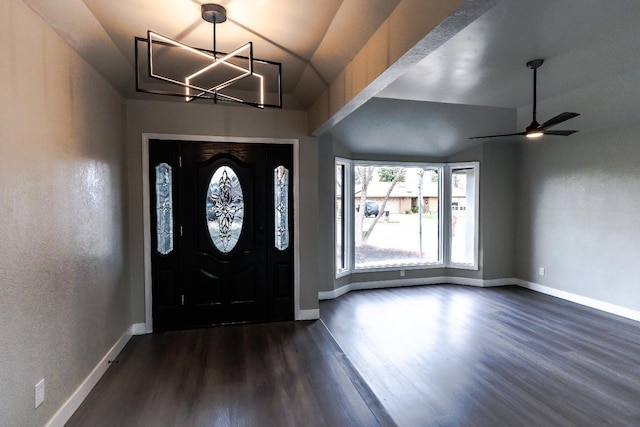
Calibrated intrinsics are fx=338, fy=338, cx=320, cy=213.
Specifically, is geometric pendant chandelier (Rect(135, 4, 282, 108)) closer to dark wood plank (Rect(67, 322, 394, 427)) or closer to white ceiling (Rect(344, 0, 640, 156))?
white ceiling (Rect(344, 0, 640, 156))

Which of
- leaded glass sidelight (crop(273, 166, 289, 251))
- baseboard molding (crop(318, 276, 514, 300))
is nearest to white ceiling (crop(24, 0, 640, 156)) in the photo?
leaded glass sidelight (crop(273, 166, 289, 251))

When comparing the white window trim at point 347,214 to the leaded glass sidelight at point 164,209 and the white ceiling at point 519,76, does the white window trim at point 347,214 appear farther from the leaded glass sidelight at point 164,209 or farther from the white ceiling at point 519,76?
the leaded glass sidelight at point 164,209

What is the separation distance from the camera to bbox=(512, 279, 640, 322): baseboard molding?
4277 millimetres

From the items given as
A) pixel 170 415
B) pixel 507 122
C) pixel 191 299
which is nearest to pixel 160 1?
pixel 170 415

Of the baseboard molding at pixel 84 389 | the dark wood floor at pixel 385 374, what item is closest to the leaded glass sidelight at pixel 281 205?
the dark wood floor at pixel 385 374

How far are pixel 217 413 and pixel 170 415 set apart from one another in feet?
1.04

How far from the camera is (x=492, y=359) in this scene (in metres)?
3.15

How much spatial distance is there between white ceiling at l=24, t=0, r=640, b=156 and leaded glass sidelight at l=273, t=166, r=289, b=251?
0.83 meters

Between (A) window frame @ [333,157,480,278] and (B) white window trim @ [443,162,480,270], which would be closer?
(A) window frame @ [333,157,480,278]

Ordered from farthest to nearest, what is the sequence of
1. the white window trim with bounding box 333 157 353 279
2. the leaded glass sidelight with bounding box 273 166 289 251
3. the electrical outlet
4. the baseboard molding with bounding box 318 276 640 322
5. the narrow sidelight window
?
the narrow sidelight window, the white window trim with bounding box 333 157 353 279, the baseboard molding with bounding box 318 276 640 322, the leaded glass sidelight with bounding box 273 166 289 251, the electrical outlet

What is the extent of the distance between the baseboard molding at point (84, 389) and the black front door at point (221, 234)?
62 centimetres

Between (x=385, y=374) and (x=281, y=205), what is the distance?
2197mm

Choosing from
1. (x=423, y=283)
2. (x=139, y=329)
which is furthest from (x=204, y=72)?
(x=423, y=283)

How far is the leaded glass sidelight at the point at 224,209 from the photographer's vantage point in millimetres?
3932
